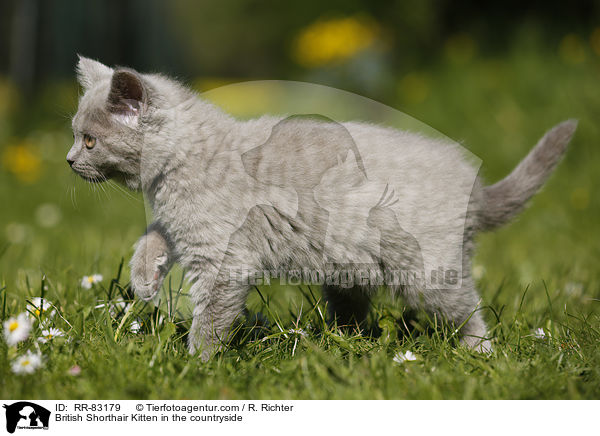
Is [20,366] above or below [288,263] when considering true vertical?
below

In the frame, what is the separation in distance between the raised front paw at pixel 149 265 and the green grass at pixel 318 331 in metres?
0.08

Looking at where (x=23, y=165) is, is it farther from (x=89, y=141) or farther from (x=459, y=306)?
(x=459, y=306)

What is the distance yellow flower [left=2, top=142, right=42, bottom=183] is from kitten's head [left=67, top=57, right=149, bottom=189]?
278 cm

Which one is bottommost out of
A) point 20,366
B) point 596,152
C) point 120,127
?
point 20,366

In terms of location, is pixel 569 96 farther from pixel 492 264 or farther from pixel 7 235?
pixel 7 235

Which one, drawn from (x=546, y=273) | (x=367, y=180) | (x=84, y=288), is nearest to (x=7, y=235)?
(x=84, y=288)

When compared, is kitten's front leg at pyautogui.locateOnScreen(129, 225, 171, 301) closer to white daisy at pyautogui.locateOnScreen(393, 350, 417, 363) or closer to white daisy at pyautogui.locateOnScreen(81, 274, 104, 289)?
white daisy at pyautogui.locateOnScreen(81, 274, 104, 289)

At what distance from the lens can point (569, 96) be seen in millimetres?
4594

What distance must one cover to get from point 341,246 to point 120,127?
2.66ft

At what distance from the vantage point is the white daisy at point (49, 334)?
1725 mm

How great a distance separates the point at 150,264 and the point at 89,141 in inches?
17.9

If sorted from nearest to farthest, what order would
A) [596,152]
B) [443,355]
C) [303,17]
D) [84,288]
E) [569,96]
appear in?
1. [443,355]
2. [84,288]
3. [596,152]
4. [569,96]
5. [303,17]

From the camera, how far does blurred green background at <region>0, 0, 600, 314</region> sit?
3.10 metres

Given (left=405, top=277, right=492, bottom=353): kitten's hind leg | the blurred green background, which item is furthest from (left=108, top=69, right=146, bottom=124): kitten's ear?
(left=405, top=277, right=492, bottom=353): kitten's hind leg
